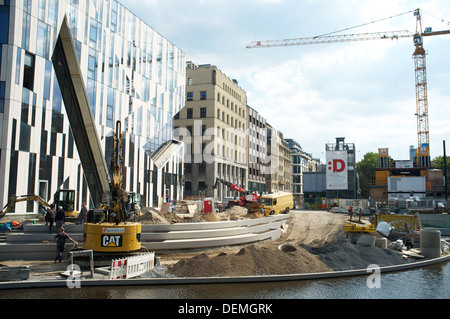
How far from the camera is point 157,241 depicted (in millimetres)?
19344

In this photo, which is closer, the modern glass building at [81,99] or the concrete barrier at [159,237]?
the concrete barrier at [159,237]

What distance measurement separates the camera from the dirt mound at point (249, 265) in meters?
14.0

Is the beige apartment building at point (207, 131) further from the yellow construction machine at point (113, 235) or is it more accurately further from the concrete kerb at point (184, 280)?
the concrete kerb at point (184, 280)

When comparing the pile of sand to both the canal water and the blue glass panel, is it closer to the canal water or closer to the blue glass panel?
the canal water

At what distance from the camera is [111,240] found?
579 inches

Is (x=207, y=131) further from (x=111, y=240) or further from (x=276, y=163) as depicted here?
(x=111, y=240)

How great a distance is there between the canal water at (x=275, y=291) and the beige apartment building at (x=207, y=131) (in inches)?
1968

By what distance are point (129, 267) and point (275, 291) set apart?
541 centimetres

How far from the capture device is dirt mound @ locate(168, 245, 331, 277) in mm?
13969

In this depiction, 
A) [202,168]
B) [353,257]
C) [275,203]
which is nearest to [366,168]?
[202,168]

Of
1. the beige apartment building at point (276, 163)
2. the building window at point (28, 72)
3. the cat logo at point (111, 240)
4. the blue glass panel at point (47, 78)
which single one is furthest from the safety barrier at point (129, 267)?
the beige apartment building at point (276, 163)

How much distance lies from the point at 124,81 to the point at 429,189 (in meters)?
59.0
